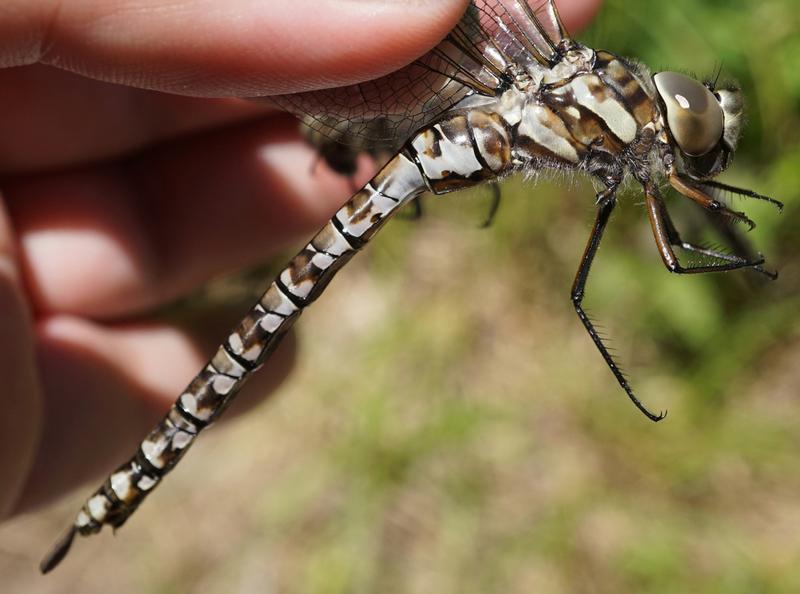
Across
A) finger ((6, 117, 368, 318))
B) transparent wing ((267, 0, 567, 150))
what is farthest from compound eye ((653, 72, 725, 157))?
finger ((6, 117, 368, 318))

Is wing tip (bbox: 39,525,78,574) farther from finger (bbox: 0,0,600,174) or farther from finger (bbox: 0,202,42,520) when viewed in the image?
finger (bbox: 0,0,600,174)

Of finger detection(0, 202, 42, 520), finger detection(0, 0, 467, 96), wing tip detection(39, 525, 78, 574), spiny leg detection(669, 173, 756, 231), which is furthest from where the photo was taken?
wing tip detection(39, 525, 78, 574)

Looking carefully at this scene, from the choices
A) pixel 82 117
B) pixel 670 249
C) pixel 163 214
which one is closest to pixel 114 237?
pixel 163 214

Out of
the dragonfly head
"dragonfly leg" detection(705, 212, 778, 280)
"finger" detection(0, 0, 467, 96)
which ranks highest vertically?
"finger" detection(0, 0, 467, 96)

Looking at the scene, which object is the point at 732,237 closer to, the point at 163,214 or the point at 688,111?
the point at 688,111

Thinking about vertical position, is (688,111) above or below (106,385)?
below

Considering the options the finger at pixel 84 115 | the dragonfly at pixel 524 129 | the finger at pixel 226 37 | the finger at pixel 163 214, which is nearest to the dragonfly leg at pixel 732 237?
the dragonfly at pixel 524 129
